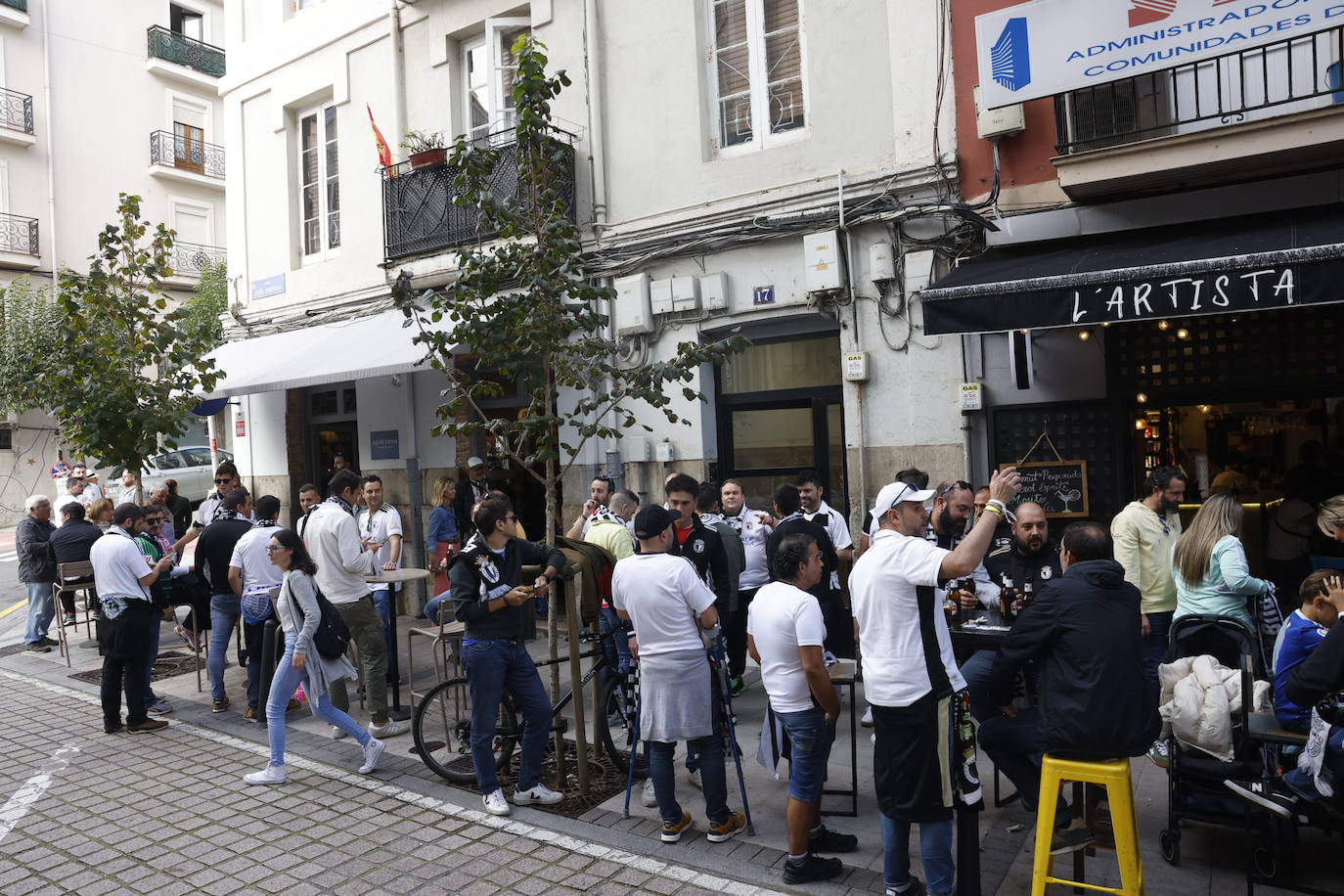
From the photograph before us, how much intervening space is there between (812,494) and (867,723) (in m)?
1.74

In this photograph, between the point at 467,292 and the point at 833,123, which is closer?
the point at 467,292

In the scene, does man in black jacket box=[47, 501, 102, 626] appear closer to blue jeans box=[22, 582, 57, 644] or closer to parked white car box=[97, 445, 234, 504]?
blue jeans box=[22, 582, 57, 644]

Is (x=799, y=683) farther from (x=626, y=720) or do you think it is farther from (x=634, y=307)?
(x=634, y=307)

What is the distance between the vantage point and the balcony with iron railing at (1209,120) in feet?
20.8

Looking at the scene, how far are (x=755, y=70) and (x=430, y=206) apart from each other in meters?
4.25

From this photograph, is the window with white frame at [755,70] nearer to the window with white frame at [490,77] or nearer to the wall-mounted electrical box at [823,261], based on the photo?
the wall-mounted electrical box at [823,261]

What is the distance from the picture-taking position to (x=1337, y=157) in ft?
21.1

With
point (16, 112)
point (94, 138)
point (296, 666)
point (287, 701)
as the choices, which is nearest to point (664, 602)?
point (296, 666)

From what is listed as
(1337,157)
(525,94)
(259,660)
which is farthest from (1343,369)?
(259,660)

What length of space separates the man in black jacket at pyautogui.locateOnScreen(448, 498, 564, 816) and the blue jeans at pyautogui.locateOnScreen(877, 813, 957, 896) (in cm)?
218

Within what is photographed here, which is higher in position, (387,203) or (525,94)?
(387,203)

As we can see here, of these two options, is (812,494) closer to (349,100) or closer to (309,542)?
(309,542)

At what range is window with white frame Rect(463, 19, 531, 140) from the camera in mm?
10953

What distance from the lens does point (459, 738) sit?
6.40m
